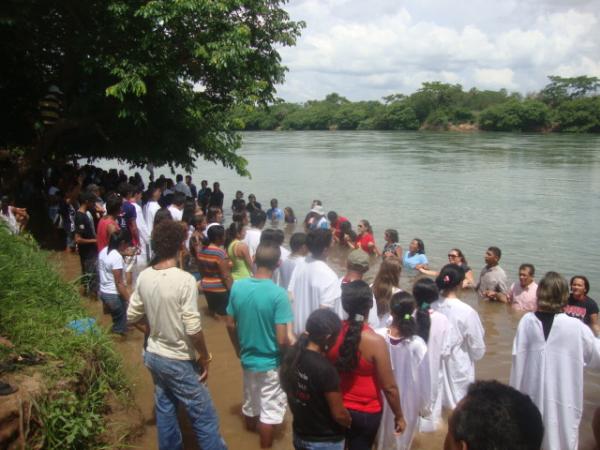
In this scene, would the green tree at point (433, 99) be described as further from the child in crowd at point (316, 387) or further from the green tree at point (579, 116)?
the child in crowd at point (316, 387)

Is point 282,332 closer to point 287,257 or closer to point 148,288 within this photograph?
point 148,288

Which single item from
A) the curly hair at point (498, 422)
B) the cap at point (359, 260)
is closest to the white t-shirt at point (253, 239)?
the cap at point (359, 260)

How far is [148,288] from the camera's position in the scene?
3.38 m

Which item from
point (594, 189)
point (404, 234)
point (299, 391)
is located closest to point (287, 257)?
point (299, 391)

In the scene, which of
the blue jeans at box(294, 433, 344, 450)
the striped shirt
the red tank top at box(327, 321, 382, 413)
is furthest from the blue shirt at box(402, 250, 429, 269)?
the blue jeans at box(294, 433, 344, 450)

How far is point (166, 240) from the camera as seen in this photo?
340cm

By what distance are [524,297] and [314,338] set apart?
214 inches

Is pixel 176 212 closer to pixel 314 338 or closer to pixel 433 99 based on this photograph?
pixel 314 338

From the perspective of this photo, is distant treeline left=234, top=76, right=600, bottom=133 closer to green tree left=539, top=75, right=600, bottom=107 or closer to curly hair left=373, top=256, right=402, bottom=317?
green tree left=539, top=75, right=600, bottom=107

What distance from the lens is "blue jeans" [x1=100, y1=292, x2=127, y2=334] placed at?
571 centimetres

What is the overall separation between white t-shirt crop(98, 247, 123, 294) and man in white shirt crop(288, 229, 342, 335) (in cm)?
213

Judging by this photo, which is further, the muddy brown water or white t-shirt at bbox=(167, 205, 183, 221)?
white t-shirt at bbox=(167, 205, 183, 221)

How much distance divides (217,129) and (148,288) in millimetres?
10818

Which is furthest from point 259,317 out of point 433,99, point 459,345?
point 433,99
